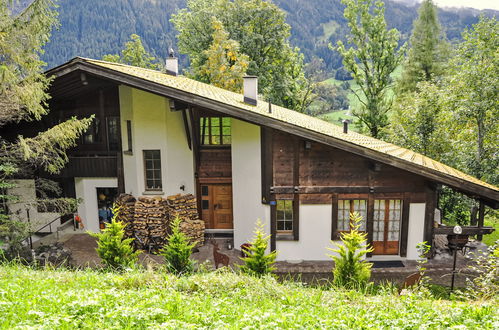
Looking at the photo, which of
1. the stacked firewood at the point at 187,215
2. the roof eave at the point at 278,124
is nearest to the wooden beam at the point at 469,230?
the roof eave at the point at 278,124

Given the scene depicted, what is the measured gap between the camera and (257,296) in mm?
6316

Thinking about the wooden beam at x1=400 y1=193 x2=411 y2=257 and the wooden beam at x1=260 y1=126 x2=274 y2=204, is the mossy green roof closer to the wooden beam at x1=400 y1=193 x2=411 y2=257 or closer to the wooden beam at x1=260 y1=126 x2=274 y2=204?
the wooden beam at x1=260 y1=126 x2=274 y2=204

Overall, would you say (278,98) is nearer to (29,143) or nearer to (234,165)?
(234,165)

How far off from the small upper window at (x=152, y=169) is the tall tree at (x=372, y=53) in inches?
699

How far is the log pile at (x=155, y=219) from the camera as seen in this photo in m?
13.2

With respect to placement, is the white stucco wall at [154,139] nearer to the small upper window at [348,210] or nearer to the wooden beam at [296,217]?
the wooden beam at [296,217]

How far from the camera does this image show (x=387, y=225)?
12141 millimetres

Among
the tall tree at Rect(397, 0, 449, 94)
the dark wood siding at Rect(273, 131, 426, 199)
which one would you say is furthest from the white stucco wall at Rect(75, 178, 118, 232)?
the tall tree at Rect(397, 0, 449, 94)

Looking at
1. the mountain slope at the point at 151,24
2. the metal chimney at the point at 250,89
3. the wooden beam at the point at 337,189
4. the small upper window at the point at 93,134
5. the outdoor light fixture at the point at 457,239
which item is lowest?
the outdoor light fixture at the point at 457,239

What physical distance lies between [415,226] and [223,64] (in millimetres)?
17733

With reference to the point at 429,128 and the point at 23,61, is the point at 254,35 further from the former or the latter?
the point at 23,61

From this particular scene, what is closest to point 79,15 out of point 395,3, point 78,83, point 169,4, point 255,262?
point 169,4

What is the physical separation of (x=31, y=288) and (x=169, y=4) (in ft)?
436

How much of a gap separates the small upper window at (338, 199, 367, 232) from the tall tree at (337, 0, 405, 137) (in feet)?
50.6
